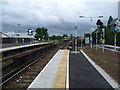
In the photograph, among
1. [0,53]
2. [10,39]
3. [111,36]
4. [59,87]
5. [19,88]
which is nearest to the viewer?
[59,87]

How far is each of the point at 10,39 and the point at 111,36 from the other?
1887 inches

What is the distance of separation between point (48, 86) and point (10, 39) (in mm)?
65172

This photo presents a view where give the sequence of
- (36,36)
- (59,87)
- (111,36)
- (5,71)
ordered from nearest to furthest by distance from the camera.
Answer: (59,87) < (5,71) < (111,36) < (36,36)

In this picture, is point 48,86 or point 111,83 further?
point 111,83

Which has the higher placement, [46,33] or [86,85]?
[46,33]

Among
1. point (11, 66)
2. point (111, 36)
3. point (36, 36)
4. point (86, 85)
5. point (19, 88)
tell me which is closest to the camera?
point (86, 85)

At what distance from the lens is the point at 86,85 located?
23.1ft

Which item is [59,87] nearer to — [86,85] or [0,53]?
[86,85]

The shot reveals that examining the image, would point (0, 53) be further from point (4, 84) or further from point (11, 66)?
point (4, 84)

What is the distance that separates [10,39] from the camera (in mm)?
67000

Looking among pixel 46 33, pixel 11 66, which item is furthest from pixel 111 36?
pixel 46 33

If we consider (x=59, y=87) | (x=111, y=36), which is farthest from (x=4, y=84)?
(x=111, y=36)

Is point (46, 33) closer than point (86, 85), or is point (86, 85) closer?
point (86, 85)

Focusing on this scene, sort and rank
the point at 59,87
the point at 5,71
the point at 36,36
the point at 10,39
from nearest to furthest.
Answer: the point at 59,87 → the point at 5,71 → the point at 10,39 → the point at 36,36
